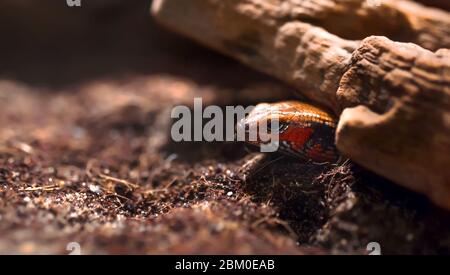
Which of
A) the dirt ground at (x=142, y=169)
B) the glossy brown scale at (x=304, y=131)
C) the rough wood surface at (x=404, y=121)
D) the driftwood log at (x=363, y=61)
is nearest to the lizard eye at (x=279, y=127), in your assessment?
the glossy brown scale at (x=304, y=131)

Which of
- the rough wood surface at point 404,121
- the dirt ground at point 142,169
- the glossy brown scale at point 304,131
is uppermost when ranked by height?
the rough wood surface at point 404,121

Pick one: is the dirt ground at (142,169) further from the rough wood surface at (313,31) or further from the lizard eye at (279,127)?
the rough wood surface at (313,31)

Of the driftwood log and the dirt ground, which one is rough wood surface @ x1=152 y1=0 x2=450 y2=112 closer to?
the driftwood log

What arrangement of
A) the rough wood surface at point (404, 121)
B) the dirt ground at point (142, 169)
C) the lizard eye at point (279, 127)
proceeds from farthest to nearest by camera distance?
A: 1. the lizard eye at point (279, 127)
2. the dirt ground at point (142, 169)
3. the rough wood surface at point (404, 121)

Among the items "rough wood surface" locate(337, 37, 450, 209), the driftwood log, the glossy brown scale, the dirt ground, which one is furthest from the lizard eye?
"rough wood surface" locate(337, 37, 450, 209)

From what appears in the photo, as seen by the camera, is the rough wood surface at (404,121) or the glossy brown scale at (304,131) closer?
the rough wood surface at (404,121)
